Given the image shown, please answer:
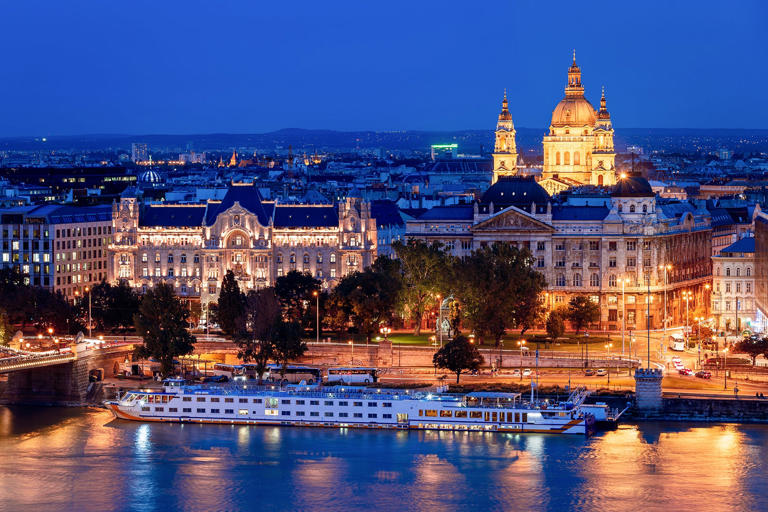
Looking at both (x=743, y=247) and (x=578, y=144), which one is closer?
(x=743, y=247)

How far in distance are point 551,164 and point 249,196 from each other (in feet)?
102

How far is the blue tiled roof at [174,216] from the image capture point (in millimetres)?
92562

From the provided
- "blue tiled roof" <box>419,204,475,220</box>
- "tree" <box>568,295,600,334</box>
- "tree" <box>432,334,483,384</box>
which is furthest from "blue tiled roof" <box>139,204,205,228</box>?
"tree" <box>432,334,483,384</box>

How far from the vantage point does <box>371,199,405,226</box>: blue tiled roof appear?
102 meters

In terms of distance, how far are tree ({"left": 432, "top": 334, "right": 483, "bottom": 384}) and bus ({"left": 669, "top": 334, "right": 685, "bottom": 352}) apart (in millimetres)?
9849

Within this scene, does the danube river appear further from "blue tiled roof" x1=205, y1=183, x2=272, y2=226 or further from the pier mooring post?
"blue tiled roof" x1=205, y1=183, x2=272, y2=226

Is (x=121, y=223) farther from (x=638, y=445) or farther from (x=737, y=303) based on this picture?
(x=638, y=445)

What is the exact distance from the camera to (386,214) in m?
104

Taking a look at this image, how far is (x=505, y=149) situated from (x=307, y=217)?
98.9 feet

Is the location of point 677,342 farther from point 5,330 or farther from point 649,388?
point 5,330

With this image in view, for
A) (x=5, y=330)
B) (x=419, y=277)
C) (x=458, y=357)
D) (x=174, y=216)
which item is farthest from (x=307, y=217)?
(x=458, y=357)

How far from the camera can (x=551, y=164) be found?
4692 inches

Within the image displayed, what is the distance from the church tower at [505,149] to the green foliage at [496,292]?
37695 millimetres

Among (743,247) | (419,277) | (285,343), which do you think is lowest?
(285,343)
